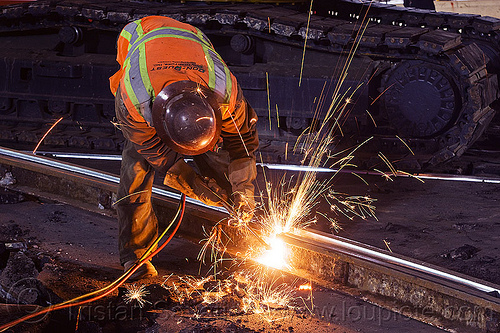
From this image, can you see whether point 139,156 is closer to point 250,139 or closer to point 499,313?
point 250,139

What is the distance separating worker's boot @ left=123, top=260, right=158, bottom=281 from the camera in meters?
4.23

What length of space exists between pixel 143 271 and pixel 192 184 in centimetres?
65

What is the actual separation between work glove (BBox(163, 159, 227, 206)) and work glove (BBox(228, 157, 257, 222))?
11cm

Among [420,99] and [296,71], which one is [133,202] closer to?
[296,71]

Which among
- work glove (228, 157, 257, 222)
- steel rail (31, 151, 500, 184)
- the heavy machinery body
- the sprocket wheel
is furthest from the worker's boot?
the sprocket wheel

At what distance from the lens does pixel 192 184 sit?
4348mm

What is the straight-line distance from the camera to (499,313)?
3.42 metres

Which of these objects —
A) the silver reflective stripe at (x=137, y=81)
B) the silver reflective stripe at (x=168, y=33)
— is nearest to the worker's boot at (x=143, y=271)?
the silver reflective stripe at (x=137, y=81)

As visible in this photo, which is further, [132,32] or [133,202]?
[132,32]

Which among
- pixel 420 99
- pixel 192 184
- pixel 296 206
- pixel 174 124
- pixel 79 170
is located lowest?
pixel 79 170

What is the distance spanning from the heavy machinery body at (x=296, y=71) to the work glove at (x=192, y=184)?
3037 millimetres

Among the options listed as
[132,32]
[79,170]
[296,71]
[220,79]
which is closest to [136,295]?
[220,79]

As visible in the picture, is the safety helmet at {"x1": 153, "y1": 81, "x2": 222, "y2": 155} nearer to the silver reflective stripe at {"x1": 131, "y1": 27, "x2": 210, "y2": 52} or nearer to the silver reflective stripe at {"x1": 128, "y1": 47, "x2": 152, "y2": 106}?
the silver reflective stripe at {"x1": 128, "y1": 47, "x2": 152, "y2": 106}

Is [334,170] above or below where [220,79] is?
below
